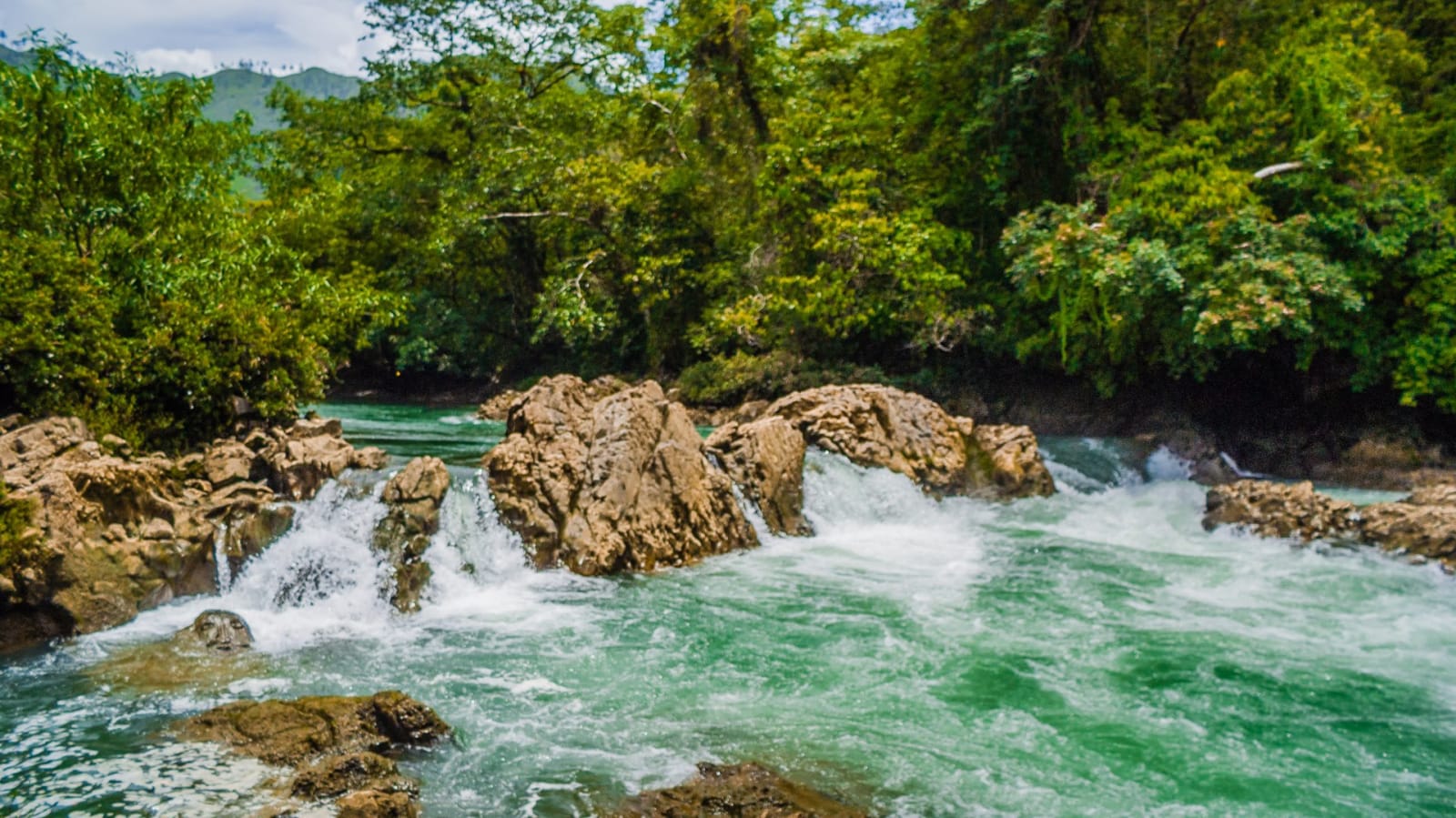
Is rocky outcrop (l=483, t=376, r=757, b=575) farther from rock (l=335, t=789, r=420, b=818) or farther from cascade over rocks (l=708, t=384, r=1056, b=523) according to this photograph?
rock (l=335, t=789, r=420, b=818)

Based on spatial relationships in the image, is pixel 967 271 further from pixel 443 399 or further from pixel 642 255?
pixel 443 399

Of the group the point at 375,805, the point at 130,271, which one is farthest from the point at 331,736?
the point at 130,271

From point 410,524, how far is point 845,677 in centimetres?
461

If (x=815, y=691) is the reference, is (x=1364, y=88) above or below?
above

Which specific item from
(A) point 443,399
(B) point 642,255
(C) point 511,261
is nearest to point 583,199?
(B) point 642,255

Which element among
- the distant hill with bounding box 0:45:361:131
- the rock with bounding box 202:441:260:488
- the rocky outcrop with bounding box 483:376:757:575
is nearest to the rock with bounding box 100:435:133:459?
the rock with bounding box 202:441:260:488

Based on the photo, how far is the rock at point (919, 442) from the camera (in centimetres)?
1375

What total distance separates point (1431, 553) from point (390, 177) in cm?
2221

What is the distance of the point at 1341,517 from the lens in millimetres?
11086

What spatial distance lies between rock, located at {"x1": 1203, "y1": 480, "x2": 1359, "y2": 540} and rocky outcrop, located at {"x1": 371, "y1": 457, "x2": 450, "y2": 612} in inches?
370

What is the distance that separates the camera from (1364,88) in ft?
46.8

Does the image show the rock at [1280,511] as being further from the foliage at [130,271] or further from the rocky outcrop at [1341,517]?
the foliage at [130,271]

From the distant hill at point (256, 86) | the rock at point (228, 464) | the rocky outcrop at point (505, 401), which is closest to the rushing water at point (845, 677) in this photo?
the rock at point (228, 464)

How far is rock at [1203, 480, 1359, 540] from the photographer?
36.3ft
